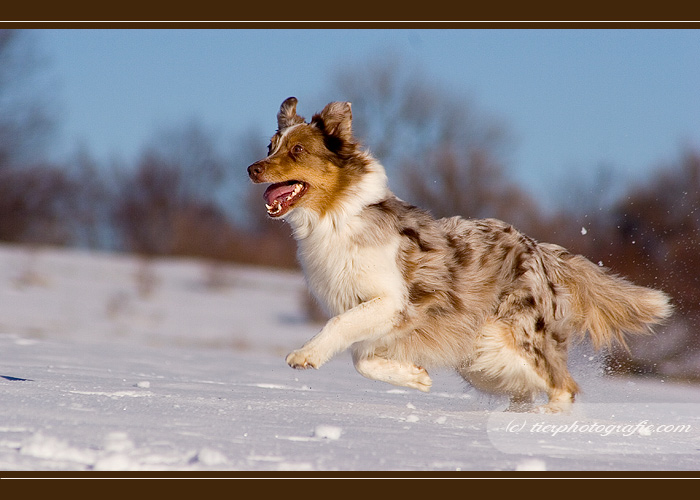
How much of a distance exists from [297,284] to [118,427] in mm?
17409

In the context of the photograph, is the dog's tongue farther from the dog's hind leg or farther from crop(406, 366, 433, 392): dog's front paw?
crop(406, 366, 433, 392): dog's front paw

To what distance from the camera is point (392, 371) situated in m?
5.67

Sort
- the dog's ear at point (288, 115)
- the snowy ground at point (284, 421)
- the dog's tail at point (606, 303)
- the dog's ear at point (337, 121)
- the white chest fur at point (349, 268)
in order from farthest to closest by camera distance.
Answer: the dog's tail at point (606, 303), the dog's ear at point (288, 115), the dog's ear at point (337, 121), the white chest fur at point (349, 268), the snowy ground at point (284, 421)

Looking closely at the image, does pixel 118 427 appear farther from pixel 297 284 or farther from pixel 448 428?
pixel 297 284

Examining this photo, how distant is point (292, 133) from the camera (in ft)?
18.6

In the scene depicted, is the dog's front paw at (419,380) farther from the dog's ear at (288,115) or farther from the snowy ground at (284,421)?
the dog's ear at (288,115)

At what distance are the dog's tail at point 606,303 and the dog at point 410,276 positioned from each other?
0.53 feet

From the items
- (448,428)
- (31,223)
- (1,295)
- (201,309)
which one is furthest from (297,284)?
(448,428)

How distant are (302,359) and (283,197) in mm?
1126

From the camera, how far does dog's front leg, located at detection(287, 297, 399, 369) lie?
16.6 feet

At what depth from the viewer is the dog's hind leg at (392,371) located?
5.68 metres

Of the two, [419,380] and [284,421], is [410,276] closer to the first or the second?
[419,380]

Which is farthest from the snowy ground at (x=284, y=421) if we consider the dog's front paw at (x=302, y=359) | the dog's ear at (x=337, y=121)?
the dog's ear at (x=337, y=121)

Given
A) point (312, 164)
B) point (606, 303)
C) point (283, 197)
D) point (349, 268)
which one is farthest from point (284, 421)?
point (606, 303)
